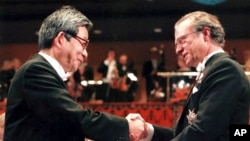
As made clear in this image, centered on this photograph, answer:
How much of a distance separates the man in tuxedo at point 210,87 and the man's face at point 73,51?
1.53 feet

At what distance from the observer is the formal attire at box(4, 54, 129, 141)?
2.77 m

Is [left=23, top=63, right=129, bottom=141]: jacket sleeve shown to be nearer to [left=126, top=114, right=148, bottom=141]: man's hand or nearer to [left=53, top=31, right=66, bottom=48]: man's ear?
[left=53, top=31, right=66, bottom=48]: man's ear

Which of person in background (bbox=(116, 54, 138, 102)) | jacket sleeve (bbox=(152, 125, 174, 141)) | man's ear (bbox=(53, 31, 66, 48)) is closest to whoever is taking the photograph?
man's ear (bbox=(53, 31, 66, 48))

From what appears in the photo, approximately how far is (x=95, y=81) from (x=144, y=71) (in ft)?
3.96

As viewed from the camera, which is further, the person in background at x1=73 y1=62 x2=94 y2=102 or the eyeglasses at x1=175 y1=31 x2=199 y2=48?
the person in background at x1=73 y1=62 x2=94 y2=102

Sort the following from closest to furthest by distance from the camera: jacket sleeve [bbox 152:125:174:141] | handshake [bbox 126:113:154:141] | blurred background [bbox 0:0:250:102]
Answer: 1. handshake [bbox 126:113:154:141]
2. jacket sleeve [bbox 152:125:174:141]
3. blurred background [bbox 0:0:250:102]

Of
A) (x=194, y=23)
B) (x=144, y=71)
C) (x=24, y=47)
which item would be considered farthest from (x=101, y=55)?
(x=194, y=23)

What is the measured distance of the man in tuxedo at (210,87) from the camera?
281 cm

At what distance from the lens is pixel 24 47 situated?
48.6ft

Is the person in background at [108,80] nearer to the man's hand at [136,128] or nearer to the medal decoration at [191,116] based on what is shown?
the man's hand at [136,128]

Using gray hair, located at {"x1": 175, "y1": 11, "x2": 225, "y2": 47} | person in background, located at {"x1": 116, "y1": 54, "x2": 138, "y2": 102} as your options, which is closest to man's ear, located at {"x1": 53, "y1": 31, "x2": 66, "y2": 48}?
gray hair, located at {"x1": 175, "y1": 11, "x2": 225, "y2": 47}

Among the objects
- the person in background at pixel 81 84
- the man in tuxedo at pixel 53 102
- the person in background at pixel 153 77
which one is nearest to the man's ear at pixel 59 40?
the man in tuxedo at pixel 53 102

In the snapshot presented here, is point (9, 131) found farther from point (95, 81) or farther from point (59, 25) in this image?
point (95, 81)

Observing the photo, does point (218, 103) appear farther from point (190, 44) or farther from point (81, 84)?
point (81, 84)
